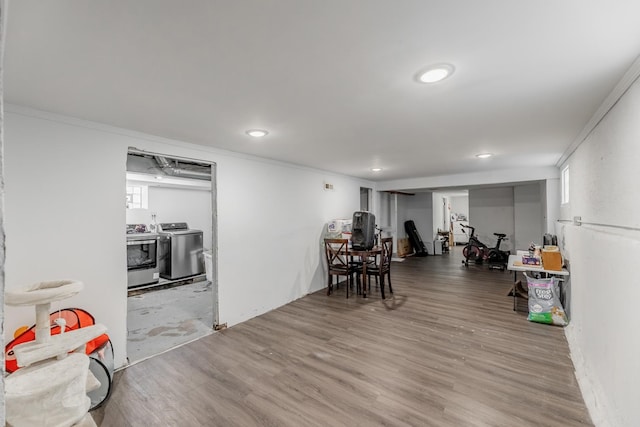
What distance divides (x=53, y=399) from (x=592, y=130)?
4079 millimetres

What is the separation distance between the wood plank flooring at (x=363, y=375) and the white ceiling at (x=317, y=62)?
2080mm

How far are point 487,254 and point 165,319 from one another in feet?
22.0

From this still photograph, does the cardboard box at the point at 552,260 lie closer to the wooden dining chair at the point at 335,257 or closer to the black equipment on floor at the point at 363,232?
the black equipment on floor at the point at 363,232

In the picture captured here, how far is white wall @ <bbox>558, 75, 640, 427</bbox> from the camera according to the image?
1470mm

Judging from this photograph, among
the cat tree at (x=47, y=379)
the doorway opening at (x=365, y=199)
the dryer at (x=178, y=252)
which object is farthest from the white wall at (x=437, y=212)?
the cat tree at (x=47, y=379)

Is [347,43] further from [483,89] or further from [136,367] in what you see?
[136,367]

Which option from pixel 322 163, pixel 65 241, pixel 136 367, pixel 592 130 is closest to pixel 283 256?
pixel 322 163

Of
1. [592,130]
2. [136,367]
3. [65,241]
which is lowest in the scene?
[136,367]

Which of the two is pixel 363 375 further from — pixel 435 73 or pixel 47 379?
pixel 435 73

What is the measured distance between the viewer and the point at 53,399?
1.37 meters

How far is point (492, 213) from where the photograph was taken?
735 centimetres

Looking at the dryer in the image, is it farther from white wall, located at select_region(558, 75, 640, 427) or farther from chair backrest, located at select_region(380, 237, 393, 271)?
white wall, located at select_region(558, 75, 640, 427)

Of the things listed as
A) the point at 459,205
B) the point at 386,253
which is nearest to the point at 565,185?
the point at 386,253

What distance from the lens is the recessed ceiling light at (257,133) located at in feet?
8.40
